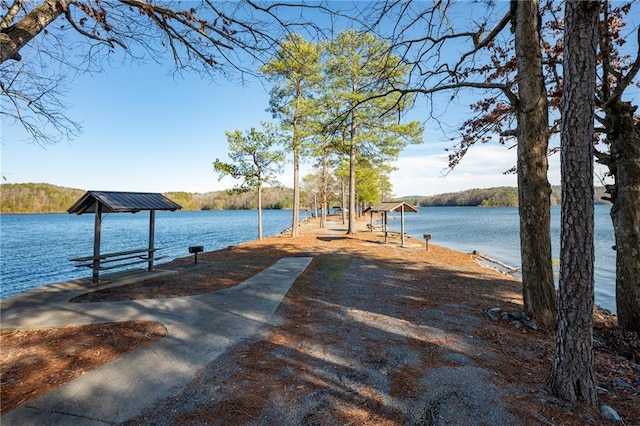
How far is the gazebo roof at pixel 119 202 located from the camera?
813 centimetres

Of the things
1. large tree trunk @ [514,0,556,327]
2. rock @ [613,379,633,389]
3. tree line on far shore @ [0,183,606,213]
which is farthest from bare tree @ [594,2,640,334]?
tree line on far shore @ [0,183,606,213]

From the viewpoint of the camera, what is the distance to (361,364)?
393cm

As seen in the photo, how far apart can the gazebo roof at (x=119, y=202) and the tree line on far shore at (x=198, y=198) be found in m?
11.3

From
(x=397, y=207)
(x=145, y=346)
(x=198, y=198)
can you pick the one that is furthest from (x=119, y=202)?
(x=198, y=198)

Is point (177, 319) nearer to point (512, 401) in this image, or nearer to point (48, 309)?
point (48, 309)

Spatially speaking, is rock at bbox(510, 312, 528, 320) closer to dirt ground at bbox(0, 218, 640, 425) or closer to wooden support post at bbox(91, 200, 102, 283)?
dirt ground at bbox(0, 218, 640, 425)

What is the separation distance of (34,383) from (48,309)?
3.50 metres

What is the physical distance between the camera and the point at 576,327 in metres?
3.18

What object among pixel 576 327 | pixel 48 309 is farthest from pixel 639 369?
pixel 48 309

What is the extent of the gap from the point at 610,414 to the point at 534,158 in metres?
3.97

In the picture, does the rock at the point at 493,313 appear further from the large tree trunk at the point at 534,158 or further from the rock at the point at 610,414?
the rock at the point at 610,414

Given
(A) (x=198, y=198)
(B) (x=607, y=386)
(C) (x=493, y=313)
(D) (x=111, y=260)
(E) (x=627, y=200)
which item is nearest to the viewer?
(B) (x=607, y=386)

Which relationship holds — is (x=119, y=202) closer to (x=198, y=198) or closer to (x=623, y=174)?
(x=623, y=174)

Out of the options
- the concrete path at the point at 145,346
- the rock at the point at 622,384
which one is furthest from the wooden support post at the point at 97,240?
the rock at the point at 622,384
